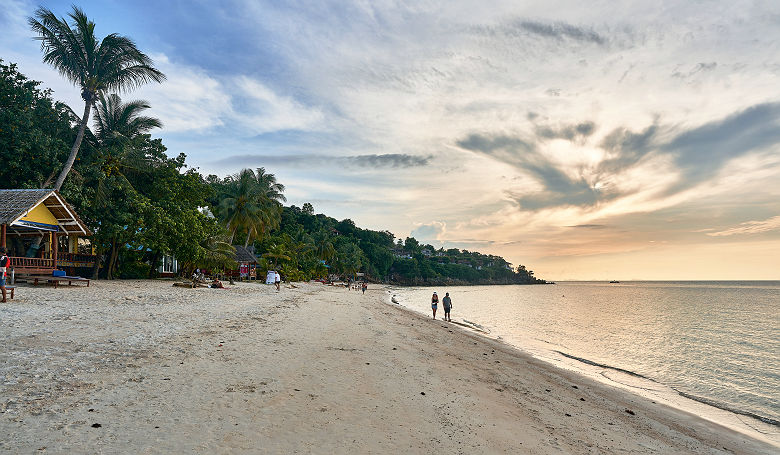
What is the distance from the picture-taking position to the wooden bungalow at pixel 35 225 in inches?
651

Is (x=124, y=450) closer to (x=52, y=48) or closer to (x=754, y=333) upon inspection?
(x=52, y=48)

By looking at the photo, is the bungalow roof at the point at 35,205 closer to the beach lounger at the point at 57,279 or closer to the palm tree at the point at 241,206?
the beach lounger at the point at 57,279

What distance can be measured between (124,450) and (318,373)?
3.67 metres

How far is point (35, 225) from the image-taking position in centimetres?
1766

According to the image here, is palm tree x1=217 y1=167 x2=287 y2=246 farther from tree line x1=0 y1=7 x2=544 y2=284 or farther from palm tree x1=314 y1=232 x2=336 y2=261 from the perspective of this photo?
palm tree x1=314 y1=232 x2=336 y2=261

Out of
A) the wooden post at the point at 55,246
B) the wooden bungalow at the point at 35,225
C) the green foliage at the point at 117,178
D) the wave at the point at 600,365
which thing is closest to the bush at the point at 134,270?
the green foliage at the point at 117,178

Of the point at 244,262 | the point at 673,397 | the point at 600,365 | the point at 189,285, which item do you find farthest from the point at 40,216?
the point at 244,262

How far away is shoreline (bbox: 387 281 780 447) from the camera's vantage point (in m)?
8.44

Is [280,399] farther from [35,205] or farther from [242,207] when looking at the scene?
[242,207]

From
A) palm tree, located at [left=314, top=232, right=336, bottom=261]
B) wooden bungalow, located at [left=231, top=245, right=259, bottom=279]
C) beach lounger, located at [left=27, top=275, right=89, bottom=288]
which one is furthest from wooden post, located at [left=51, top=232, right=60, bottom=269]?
palm tree, located at [left=314, top=232, right=336, bottom=261]

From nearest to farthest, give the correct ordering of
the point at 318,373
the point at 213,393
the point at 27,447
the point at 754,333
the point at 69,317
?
the point at 27,447, the point at 213,393, the point at 318,373, the point at 69,317, the point at 754,333

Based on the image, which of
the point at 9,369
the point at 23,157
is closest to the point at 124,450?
the point at 9,369

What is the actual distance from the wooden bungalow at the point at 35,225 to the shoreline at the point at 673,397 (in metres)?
22.3

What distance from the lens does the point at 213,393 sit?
18.1ft
